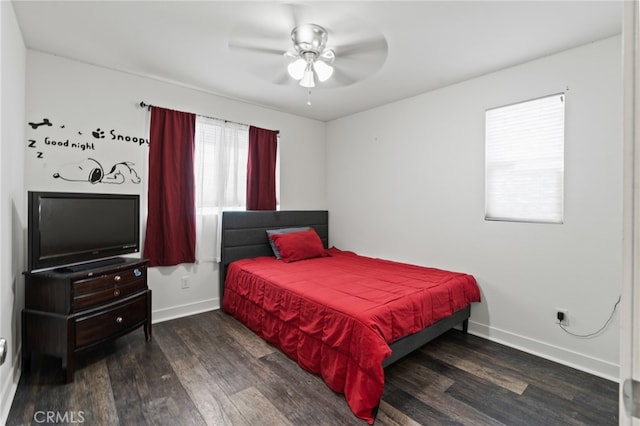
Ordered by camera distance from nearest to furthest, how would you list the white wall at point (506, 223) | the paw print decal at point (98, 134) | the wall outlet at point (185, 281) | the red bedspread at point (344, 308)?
the red bedspread at point (344, 308) < the white wall at point (506, 223) < the paw print decal at point (98, 134) < the wall outlet at point (185, 281)

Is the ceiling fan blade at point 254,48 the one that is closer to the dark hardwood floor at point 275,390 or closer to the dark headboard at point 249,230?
the dark headboard at point 249,230

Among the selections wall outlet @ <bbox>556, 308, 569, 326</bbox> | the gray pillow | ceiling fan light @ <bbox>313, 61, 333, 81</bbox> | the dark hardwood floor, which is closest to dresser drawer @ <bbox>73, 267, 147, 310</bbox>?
the dark hardwood floor

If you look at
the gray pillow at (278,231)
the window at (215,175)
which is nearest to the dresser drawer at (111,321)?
the window at (215,175)

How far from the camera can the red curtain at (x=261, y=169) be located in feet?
12.9

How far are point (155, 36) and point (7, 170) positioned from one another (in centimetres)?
137

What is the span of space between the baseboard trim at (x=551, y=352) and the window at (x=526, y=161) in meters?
1.07

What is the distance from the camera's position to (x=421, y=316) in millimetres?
2379

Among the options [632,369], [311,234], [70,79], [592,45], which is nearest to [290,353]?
[311,234]

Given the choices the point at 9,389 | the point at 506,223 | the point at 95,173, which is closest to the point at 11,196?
the point at 95,173

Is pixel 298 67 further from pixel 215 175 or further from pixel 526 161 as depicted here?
pixel 526 161

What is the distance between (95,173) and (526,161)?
397 centimetres

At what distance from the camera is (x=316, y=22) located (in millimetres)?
2170

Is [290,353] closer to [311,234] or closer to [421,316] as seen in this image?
[421,316]

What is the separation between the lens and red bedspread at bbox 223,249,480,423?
77.5 inches
